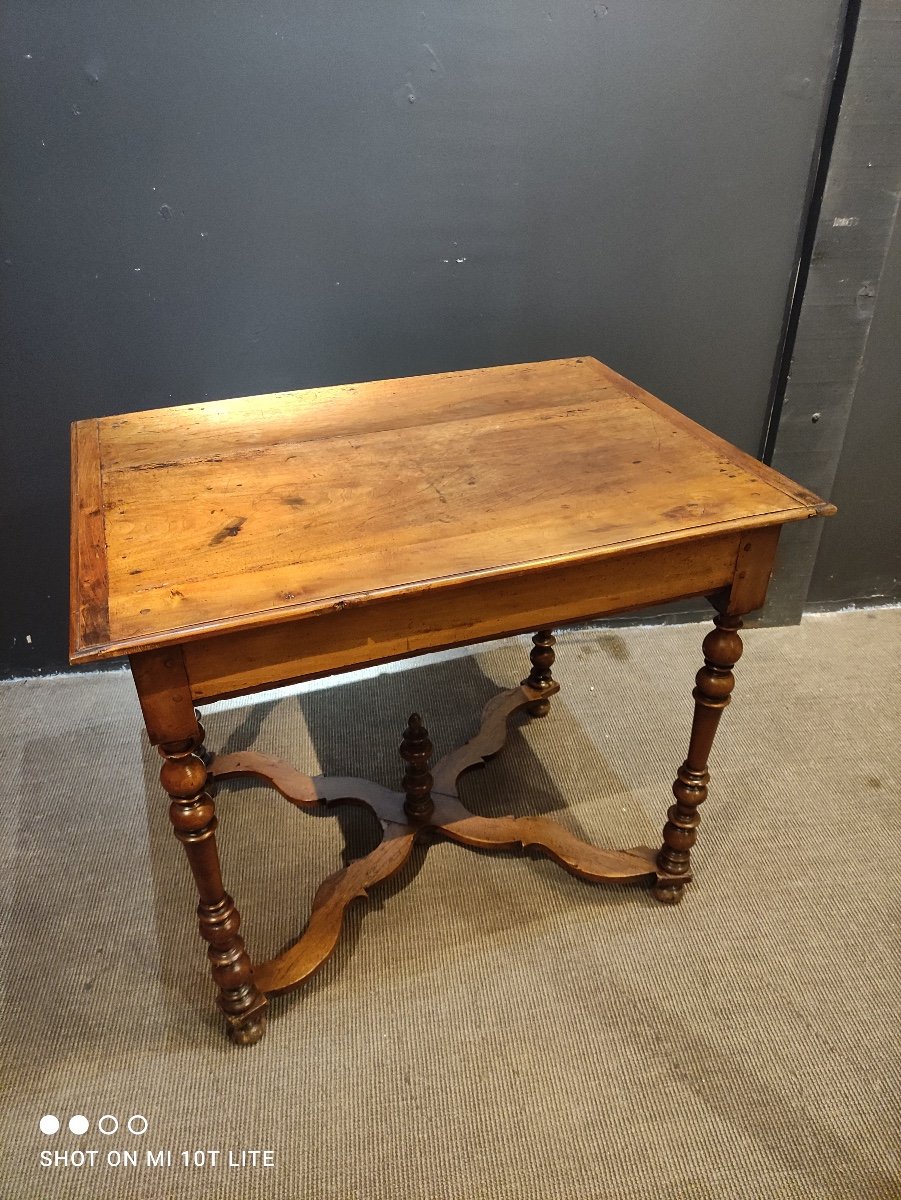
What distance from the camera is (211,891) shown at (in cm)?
115

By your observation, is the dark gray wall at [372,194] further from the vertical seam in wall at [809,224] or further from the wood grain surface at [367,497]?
the wood grain surface at [367,497]

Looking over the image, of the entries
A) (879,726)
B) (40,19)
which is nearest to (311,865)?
(879,726)

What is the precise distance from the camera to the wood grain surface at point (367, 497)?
96cm

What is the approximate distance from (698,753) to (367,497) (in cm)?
71

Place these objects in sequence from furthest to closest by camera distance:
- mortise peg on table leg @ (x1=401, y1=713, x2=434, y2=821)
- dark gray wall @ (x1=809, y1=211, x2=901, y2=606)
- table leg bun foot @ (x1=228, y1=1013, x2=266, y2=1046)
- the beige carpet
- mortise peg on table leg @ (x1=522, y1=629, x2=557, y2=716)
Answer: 1. dark gray wall @ (x1=809, y1=211, x2=901, y2=606)
2. mortise peg on table leg @ (x1=522, y1=629, x2=557, y2=716)
3. mortise peg on table leg @ (x1=401, y1=713, x2=434, y2=821)
4. table leg bun foot @ (x1=228, y1=1013, x2=266, y2=1046)
5. the beige carpet

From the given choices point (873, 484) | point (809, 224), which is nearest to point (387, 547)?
point (809, 224)

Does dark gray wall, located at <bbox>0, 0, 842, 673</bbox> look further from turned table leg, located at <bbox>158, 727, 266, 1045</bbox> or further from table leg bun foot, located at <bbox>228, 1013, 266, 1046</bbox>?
table leg bun foot, located at <bbox>228, 1013, 266, 1046</bbox>

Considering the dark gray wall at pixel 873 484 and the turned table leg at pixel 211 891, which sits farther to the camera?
the dark gray wall at pixel 873 484

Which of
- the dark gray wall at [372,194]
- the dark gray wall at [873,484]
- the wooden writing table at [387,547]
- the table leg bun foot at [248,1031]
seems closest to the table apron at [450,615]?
the wooden writing table at [387,547]

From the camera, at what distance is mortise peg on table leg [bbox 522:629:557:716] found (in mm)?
1863

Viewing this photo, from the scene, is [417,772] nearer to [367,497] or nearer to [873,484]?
[367,497]

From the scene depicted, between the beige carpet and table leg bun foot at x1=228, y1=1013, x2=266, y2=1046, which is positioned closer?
the beige carpet

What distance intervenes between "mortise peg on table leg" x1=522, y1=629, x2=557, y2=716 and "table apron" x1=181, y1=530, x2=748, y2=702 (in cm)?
70

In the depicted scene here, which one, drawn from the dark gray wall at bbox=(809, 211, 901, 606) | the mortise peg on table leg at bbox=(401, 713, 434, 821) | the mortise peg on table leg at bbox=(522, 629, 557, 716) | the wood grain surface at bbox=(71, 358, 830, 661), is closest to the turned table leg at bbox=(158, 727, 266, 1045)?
the wood grain surface at bbox=(71, 358, 830, 661)
